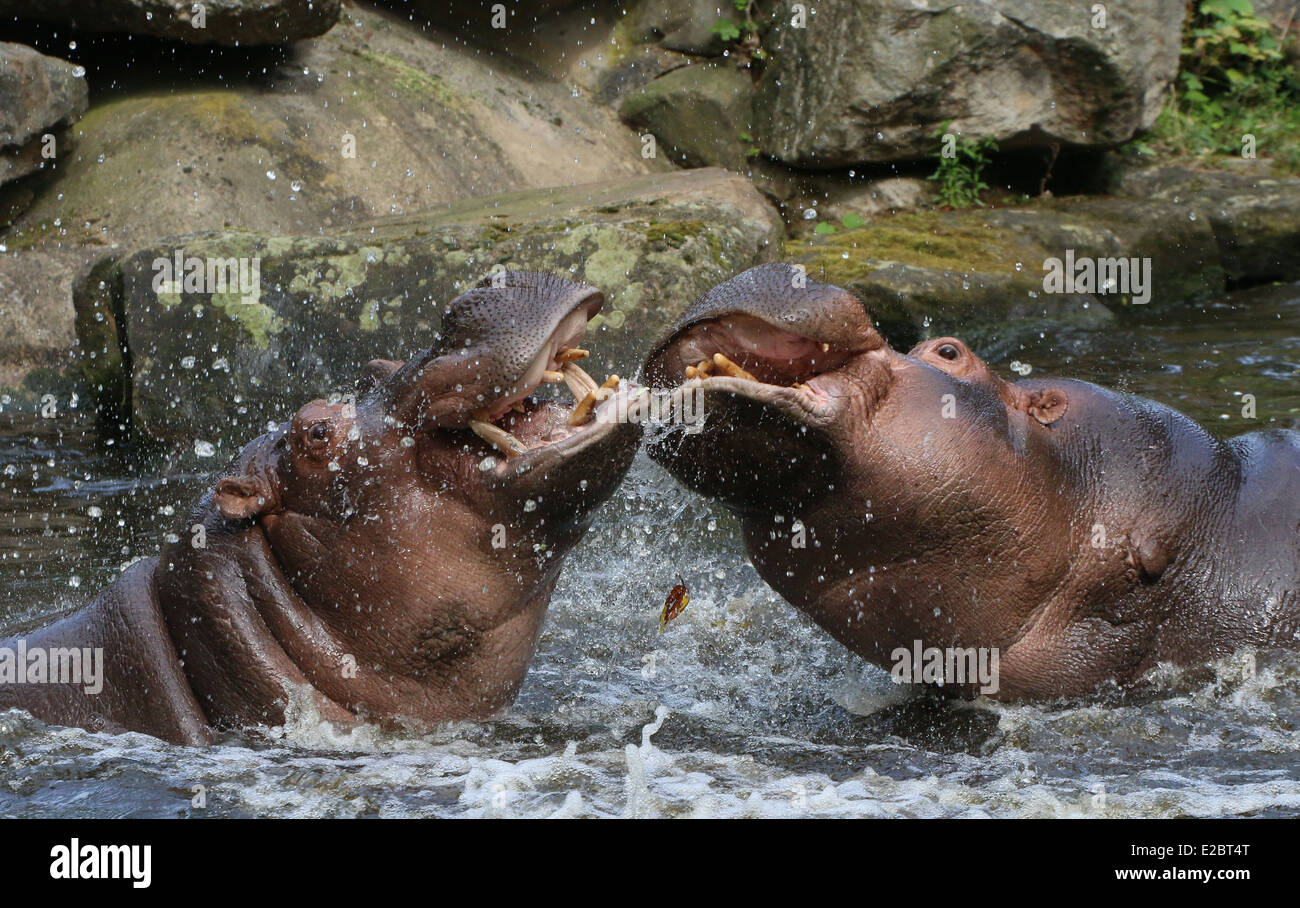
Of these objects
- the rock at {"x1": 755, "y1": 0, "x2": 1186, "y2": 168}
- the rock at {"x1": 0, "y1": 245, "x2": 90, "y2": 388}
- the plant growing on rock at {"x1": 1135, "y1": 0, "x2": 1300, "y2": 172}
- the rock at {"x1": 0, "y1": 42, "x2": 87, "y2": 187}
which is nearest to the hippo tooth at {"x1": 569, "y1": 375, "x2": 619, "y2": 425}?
the rock at {"x1": 0, "y1": 245, "x2": 90, "y2": 388}

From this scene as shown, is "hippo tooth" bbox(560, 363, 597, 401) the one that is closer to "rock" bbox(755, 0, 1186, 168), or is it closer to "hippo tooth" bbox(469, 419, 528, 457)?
"hippo tooth" bbox(469, 419, 528, 457)

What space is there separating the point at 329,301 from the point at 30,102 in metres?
3.11

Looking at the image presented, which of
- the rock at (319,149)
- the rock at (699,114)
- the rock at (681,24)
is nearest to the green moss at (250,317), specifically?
the rock at (319,149)

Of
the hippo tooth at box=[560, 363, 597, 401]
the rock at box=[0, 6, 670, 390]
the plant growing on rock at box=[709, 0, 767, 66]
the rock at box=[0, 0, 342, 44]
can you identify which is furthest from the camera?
Answer: the plant growing on rock at box=[709, 0, 767, 66]

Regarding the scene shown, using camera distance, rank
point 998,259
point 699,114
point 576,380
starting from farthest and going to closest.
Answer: point 699,114 < point 998,259 < point 576,380

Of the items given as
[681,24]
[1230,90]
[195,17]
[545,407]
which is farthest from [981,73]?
[545,407]

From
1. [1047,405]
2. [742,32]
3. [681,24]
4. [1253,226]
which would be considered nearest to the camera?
[1047,405]

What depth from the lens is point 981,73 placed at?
11328 mm

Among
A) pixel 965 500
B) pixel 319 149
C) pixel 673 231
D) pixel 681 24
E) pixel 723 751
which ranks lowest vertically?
pixel 723 751

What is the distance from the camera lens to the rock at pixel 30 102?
31.0ft

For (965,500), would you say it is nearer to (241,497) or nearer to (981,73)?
(241,497)

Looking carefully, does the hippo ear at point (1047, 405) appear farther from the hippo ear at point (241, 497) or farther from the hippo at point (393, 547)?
the hippo ear at point (241, 497)

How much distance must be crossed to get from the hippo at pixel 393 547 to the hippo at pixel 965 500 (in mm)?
291

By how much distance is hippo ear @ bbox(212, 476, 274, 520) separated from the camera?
12.1 ft
